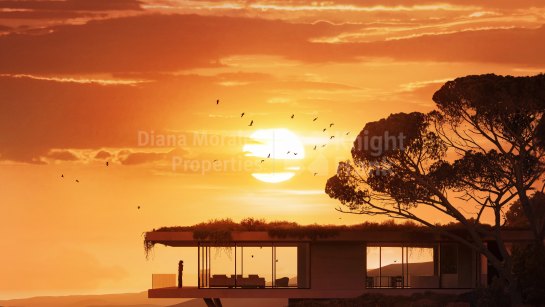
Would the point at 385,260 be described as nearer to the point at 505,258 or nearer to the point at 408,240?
the point at 408,240

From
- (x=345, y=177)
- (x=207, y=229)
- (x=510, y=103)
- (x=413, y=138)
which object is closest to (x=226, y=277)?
(x=207, y=229)

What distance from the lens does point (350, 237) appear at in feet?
151

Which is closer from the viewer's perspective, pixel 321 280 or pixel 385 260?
pixel 321 280

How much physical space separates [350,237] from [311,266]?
213 cm

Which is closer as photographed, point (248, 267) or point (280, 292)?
point (280, 292)

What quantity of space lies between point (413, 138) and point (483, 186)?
3515 mm

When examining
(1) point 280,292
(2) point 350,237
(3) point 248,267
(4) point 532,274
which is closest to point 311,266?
(1) point 280,292

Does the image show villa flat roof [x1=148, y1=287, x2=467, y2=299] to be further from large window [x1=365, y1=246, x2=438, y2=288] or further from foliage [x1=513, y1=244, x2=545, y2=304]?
foliage [x1=513, y1=244, x2=545, y2=304]

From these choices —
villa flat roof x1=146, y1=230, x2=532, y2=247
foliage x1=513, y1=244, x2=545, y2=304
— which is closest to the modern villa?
villa flat roof x1=146, y1=230, x2=532, y2=247

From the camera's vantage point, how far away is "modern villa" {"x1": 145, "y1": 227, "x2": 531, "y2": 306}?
46281 millimetres

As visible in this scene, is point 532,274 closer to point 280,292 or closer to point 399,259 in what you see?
point 399,259

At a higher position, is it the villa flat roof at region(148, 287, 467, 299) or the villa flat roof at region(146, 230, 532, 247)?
the villa flat roof at region(146, 230, 532, 247)

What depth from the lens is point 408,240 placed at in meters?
47.0

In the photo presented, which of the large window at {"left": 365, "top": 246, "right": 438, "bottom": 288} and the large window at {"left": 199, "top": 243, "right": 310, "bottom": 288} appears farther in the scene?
the large window at {"left": 365, "top": 246, "right": 438, "bottom": 288}
